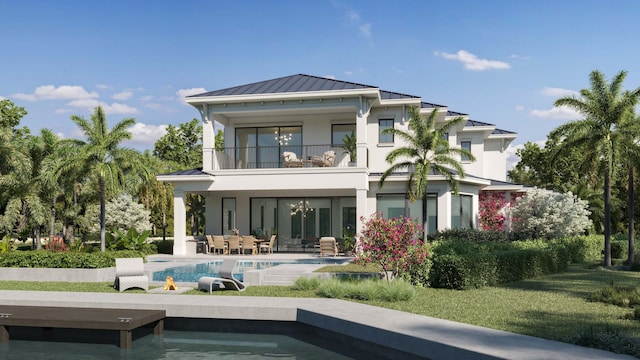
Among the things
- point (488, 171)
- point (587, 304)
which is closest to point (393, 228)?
point (587, 304)

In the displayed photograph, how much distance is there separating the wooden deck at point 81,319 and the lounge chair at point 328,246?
42.5 feet

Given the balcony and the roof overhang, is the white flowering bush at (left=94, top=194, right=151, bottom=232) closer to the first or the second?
the roof overhang

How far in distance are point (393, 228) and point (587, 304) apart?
492cm

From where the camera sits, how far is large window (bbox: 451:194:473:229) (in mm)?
26859

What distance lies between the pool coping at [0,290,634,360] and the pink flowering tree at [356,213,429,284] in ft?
8.48

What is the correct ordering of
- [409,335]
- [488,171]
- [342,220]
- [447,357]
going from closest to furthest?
[447,357], [409,335], [342,220], [488,171]

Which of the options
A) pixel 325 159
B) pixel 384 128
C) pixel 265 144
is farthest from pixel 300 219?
pixel 384 128

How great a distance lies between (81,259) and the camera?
57.3ft

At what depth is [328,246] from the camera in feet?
78.4

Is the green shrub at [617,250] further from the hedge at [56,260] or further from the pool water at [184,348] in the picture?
the hedge at [56,260]

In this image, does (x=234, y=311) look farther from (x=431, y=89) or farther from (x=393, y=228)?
(x=431, y=89)

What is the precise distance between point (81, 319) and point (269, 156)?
17.6m

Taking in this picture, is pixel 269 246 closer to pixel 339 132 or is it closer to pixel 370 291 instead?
pixel 339 132

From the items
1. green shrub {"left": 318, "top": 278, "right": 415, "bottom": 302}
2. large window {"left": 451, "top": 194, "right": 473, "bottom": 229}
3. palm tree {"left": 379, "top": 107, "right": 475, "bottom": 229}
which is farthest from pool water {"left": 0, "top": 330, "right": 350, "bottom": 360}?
large window {"left": 451, "top": 194, "right": 473, "bottom": 229}
